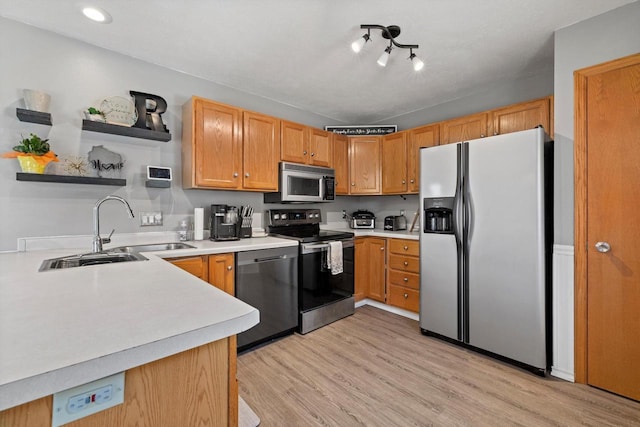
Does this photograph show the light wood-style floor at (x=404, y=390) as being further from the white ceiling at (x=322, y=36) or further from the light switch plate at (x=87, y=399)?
the white ceiling at (x=322, y=36)

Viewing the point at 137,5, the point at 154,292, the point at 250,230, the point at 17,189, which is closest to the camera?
the point at 154,292

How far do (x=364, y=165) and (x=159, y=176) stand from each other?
7.92 ft

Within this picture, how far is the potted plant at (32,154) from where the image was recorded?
1.83 metres

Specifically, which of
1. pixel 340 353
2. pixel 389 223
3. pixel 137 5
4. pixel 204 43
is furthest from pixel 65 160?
pixel 389 223

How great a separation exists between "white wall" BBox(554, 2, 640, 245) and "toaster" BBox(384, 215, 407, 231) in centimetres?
176

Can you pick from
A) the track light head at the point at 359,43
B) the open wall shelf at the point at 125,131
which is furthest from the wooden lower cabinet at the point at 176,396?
the open wall shelf at the point at 125,131

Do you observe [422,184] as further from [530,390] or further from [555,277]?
[530,390]

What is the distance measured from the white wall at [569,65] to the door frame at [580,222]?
4cm

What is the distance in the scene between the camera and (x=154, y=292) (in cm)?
93

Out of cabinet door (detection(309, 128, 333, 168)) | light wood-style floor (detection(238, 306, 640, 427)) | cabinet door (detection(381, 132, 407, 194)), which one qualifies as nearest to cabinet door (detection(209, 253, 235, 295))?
light wood-style floor (detection(238, 306, 640, 427))

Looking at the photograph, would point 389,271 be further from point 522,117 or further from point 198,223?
point 198,223

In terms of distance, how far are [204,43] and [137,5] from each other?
1.57 ft

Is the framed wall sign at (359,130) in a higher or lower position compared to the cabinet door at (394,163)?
higher

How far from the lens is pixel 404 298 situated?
3111mm
